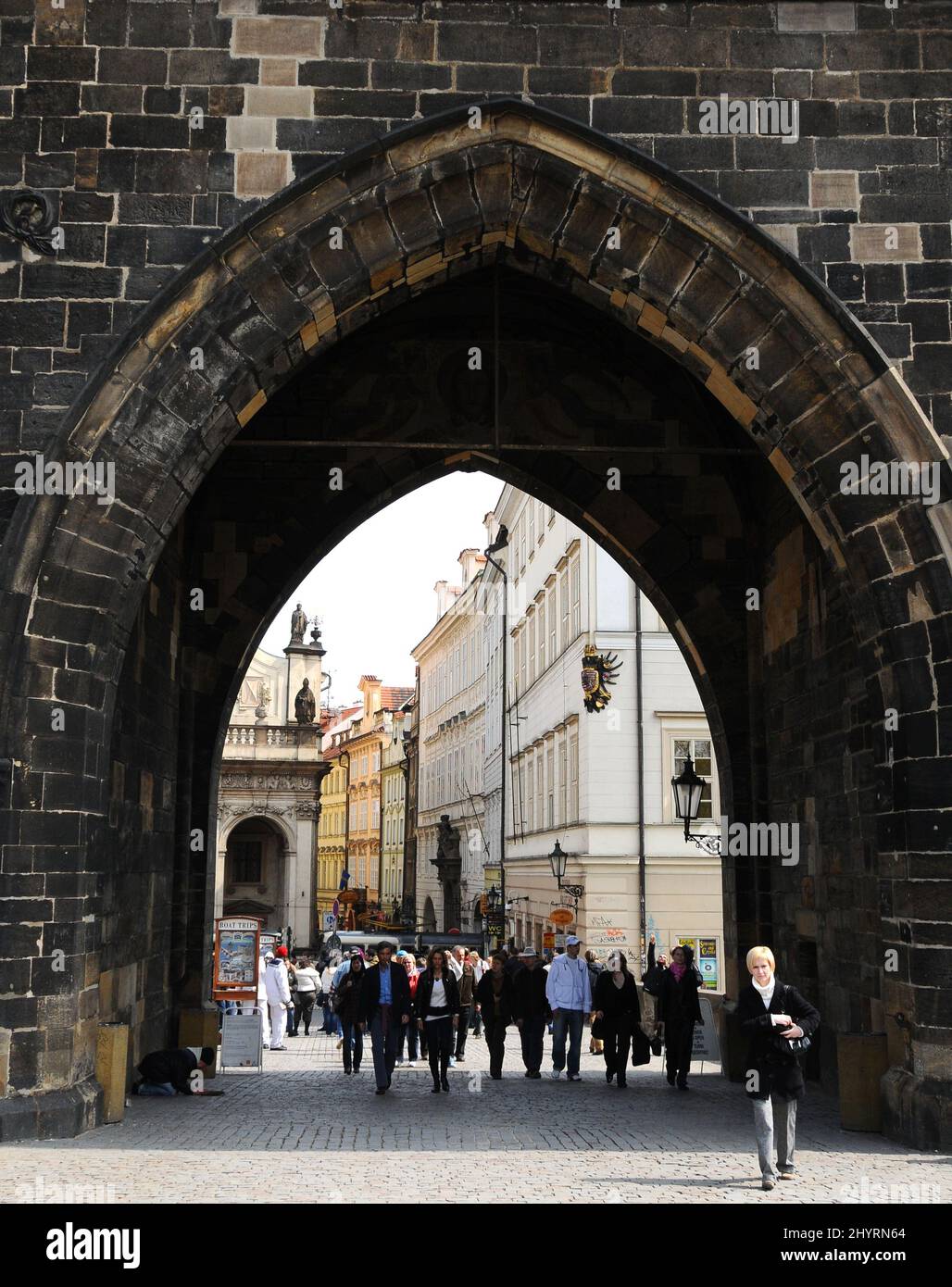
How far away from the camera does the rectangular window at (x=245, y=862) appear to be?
5272 centimetres

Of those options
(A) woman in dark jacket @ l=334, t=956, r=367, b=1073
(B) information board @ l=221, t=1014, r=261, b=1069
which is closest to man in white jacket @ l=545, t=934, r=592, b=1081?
(A) woman in dark jacket @ l=334, t=956, r=367, b=1073

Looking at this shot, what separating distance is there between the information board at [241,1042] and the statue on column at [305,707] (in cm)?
3496

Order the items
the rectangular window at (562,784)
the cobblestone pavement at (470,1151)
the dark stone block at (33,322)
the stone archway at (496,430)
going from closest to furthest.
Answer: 1. the cobblestone pavement at (470,1151)
2. the stone archway at (496,430)
3. the dark stone block at (33,322)
4. the rectangular window at (562,784)

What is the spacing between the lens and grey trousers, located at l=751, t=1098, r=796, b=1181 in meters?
7.13

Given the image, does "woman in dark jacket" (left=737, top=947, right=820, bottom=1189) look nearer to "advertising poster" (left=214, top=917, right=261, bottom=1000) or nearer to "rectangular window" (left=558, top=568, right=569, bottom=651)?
"advertising poster" (left=214, top=917, right=261, bottom=1000)

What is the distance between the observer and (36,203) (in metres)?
9.29

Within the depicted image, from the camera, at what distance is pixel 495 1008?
1386 cm

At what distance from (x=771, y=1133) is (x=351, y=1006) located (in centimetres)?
648

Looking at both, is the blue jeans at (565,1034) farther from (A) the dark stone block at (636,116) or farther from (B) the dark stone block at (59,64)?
(B) the dark stone block at (59,64)

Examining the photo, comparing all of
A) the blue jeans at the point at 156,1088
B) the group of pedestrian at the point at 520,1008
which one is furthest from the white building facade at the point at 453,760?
the blue jeans at the point at 156,1088

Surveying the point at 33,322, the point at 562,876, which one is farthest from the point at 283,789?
the point at 33,322

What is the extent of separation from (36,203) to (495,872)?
98.1 ft
